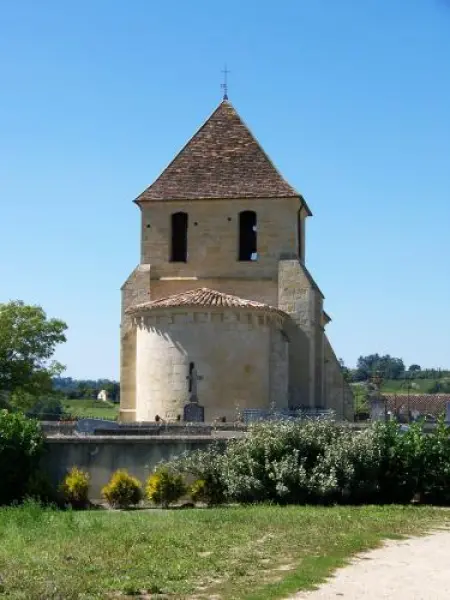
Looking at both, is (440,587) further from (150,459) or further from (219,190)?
(219,190)

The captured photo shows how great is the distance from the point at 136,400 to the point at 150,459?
46.2 ft

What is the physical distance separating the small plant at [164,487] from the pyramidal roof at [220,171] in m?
18.9

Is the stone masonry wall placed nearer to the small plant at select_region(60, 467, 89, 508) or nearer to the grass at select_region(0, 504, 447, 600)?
the small plant at select_region(60, 467, 89, 508)

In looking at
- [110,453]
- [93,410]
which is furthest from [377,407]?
[93,410]

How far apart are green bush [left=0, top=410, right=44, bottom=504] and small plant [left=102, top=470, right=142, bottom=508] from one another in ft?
5.28

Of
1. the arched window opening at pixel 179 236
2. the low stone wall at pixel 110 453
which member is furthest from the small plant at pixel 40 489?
the arched window opening at pixel 179 236

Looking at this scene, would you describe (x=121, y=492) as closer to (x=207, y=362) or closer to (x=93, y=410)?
(x=207, y=362)

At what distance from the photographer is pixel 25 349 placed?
5153cm

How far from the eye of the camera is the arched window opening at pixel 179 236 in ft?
123

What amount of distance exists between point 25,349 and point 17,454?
107 feet

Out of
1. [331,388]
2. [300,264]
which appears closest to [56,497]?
[300,264]

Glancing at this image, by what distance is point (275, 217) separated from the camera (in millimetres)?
36500

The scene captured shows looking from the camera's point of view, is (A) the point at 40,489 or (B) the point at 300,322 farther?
(B) the point at 300,322

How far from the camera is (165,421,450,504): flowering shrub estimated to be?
1886 centimetres
